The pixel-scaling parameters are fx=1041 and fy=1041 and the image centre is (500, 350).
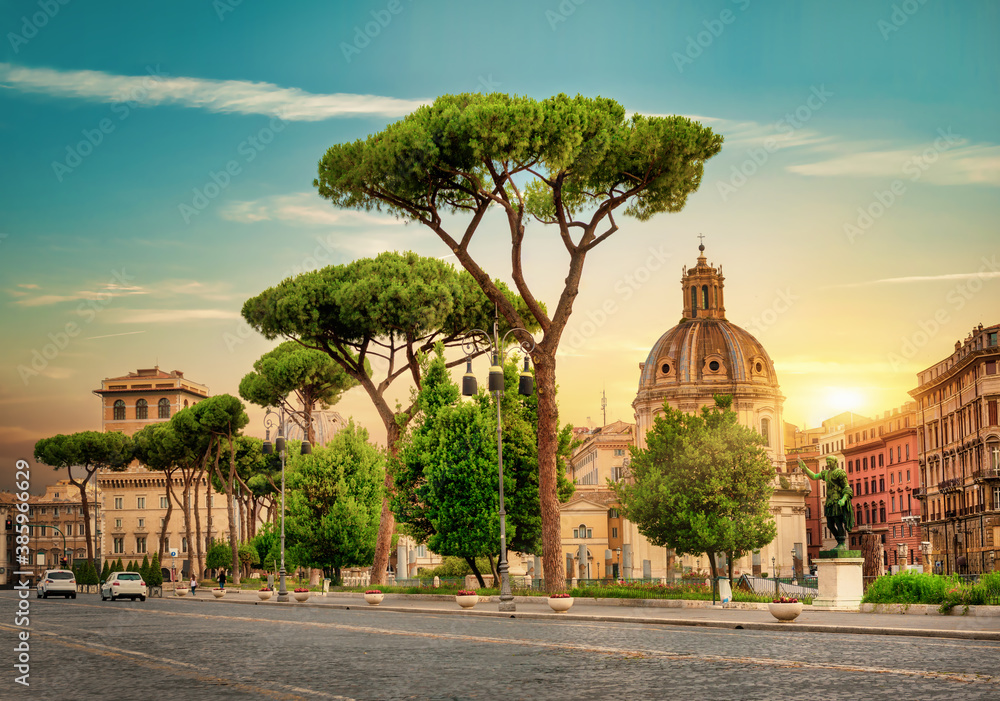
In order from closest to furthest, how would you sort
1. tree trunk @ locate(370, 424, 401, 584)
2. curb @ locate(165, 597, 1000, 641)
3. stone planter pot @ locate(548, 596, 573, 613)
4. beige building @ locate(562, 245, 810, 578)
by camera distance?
1. curb @ locate(165, 597, 1000, 641)
2. stone planter pot @ locate(548, 596, 573, 613)
3. tree trunk @ locate(370, 424, 401, 584)
4. beige building @ locate(562, 245, 810, 578)

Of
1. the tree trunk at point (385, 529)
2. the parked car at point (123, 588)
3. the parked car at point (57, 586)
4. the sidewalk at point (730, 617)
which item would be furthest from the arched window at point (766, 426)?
the sidewalk at point (730, 617)

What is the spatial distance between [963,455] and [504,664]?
81379 mm

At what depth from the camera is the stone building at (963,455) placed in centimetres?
7819

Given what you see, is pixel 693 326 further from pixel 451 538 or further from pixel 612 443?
pixel 451 538

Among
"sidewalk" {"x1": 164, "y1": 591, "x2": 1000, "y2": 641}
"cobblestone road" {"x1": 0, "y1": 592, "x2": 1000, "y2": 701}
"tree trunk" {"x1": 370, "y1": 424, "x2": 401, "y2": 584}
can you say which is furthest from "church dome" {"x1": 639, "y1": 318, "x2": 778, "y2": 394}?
"cobblestone road" {"x1": 0, "y1": 592, "x2": 1000, "y2": 701}

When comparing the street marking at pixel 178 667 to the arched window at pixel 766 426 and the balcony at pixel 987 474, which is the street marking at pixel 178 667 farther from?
the arched window at pixel 766 426

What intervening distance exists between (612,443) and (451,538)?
313 feet

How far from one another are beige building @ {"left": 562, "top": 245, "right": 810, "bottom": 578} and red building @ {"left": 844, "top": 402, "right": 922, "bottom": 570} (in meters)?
7.80

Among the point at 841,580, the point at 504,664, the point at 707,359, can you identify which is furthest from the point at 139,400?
the point at 504,664

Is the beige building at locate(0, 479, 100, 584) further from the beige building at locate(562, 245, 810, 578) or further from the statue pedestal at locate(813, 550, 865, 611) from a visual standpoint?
the statue pedestal at locate(813, 550, 865, 611)

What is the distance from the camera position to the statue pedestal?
2586 cm

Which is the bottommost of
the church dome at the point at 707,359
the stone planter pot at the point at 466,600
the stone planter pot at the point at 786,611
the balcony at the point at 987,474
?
the stone planter pot at the point at 466,600

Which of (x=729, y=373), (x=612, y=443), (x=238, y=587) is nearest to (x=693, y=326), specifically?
(x=729, y=373)

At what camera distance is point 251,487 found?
84.5 meters
